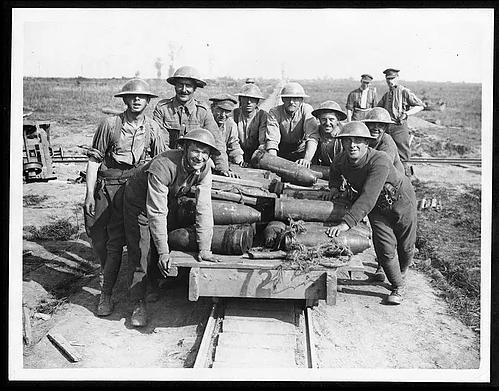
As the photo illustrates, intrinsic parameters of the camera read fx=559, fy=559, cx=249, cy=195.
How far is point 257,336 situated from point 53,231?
498 cm

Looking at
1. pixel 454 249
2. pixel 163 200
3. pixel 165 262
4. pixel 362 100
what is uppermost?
pixel 362 100

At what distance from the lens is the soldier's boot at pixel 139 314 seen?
643cm

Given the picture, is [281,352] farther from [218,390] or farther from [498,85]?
[498,85]

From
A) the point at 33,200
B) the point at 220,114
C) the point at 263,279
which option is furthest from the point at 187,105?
the point at 33,200

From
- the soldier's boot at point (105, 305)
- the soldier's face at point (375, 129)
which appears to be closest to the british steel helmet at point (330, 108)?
the soldier's face at point (375, 129)

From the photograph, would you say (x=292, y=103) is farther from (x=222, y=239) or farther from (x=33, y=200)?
(x=33, y=200)

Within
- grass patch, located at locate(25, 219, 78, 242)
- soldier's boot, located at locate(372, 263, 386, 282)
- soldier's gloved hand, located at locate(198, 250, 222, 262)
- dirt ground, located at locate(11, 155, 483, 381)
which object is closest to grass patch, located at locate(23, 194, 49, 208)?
grass patch, located at locate(25, 219, 78, 242)

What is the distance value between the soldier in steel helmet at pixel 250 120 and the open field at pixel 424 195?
8.30 ft

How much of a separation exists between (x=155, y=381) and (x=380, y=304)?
3.07 m

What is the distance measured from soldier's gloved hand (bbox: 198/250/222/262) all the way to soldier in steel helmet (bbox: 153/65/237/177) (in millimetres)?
1939

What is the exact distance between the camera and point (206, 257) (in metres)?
5.93

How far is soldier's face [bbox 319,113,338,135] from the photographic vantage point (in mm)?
8325

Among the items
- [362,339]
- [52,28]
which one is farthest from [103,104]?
[362,339]

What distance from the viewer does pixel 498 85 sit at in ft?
19.5
